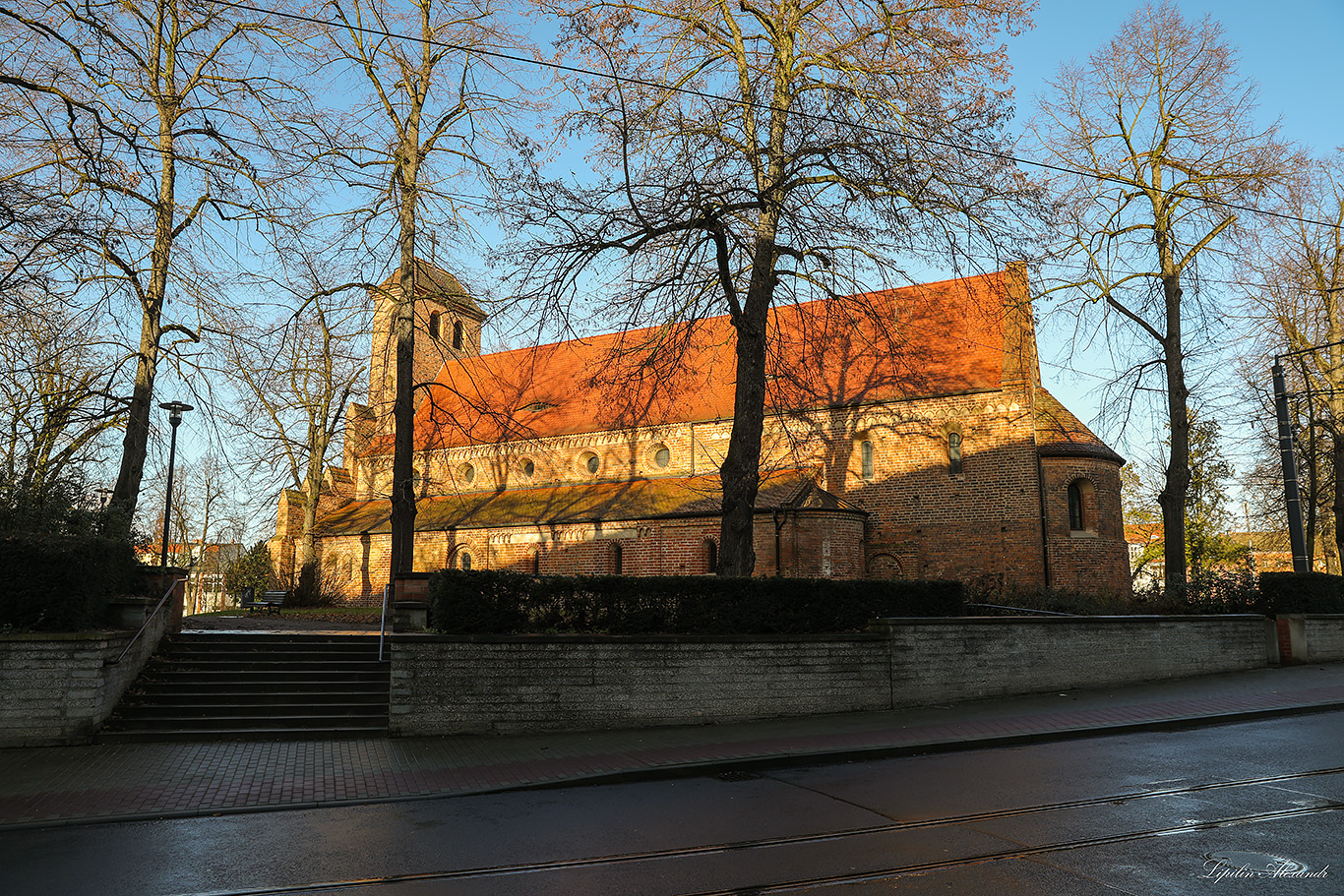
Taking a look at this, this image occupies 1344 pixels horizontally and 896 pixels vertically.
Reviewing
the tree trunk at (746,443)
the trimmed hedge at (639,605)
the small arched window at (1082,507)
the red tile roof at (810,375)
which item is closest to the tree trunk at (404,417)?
the red tile roof at (810,375)

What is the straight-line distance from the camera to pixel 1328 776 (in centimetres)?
764

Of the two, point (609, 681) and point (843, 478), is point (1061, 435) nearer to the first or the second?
point (843, 478)

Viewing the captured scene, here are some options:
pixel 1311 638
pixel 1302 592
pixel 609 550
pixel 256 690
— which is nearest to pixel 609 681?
pixel 256 690

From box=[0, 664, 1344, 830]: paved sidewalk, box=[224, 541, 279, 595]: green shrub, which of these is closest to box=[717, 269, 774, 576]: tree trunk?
box=[0, 664, 1344, 830]: paved sidewalk

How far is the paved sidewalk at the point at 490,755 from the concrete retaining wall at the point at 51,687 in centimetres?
31

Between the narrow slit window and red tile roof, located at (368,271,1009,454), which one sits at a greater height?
red tile roof, located at (368,271,1009,454)

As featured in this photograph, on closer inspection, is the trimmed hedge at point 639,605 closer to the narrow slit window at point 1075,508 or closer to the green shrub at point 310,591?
the narrow slit window at point 1075,508

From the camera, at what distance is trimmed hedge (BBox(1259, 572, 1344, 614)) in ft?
52.7

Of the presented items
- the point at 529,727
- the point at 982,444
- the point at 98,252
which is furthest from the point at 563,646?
the point at 982,444

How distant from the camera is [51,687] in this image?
31.9ft

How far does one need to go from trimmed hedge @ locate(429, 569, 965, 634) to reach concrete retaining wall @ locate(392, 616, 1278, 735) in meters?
0.35

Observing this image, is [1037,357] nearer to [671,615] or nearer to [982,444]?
[982,444]

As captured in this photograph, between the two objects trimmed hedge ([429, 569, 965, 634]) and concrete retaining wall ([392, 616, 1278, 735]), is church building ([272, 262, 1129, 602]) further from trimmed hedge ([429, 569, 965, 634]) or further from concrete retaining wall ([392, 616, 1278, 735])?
trimmed hedge ([429, 569, 965, 634])

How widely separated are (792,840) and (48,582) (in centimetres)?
922
